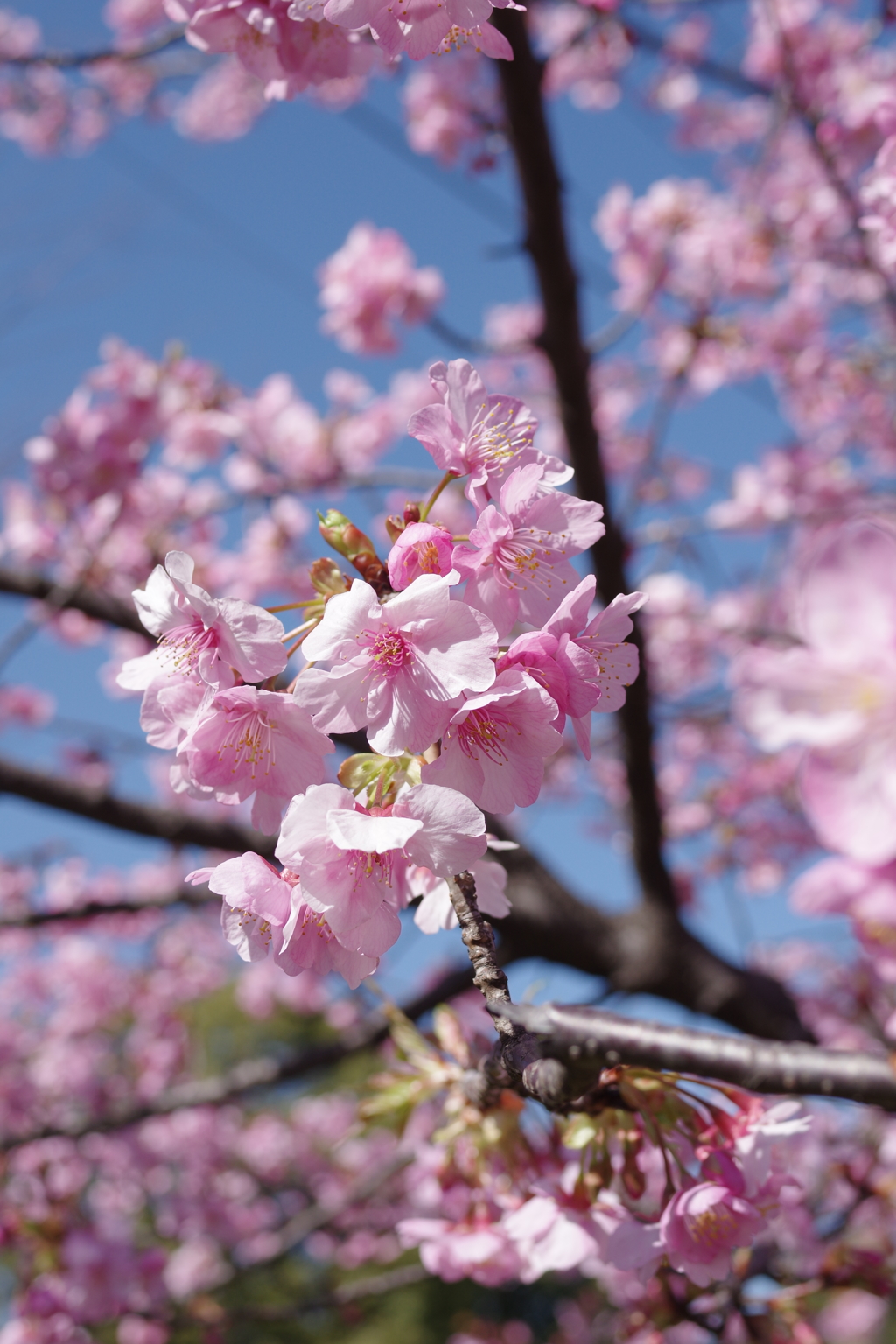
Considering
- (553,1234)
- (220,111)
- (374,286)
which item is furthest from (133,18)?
(553,1234)

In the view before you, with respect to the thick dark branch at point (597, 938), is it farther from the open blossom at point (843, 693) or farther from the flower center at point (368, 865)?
the open blossom at point (843, 693)

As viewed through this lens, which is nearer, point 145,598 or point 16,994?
point 145,598

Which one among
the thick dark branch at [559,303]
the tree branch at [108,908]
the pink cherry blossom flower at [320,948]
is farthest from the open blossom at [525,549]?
the tree branch at [108,908]

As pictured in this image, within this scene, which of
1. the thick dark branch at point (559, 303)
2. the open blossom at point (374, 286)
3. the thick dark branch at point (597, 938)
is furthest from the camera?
the open blossom at point (374, 286)

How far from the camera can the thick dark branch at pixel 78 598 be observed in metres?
2.59

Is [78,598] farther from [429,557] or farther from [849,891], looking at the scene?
[849,891]

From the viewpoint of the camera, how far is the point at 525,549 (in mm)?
934

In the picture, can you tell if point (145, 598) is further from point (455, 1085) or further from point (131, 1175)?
point (131, 1175)

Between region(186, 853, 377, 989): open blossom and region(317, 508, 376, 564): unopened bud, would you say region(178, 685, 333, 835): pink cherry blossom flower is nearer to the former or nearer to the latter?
region(186, 853, 377, 989): open blossom

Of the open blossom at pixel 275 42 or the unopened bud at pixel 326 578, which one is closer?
the unopened bud at pixel 326 578

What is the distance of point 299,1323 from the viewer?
40.8ft

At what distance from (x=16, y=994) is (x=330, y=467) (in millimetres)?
6655

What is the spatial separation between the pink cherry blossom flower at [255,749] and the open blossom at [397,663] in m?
0.05

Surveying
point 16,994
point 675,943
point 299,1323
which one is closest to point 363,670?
point 675,943
